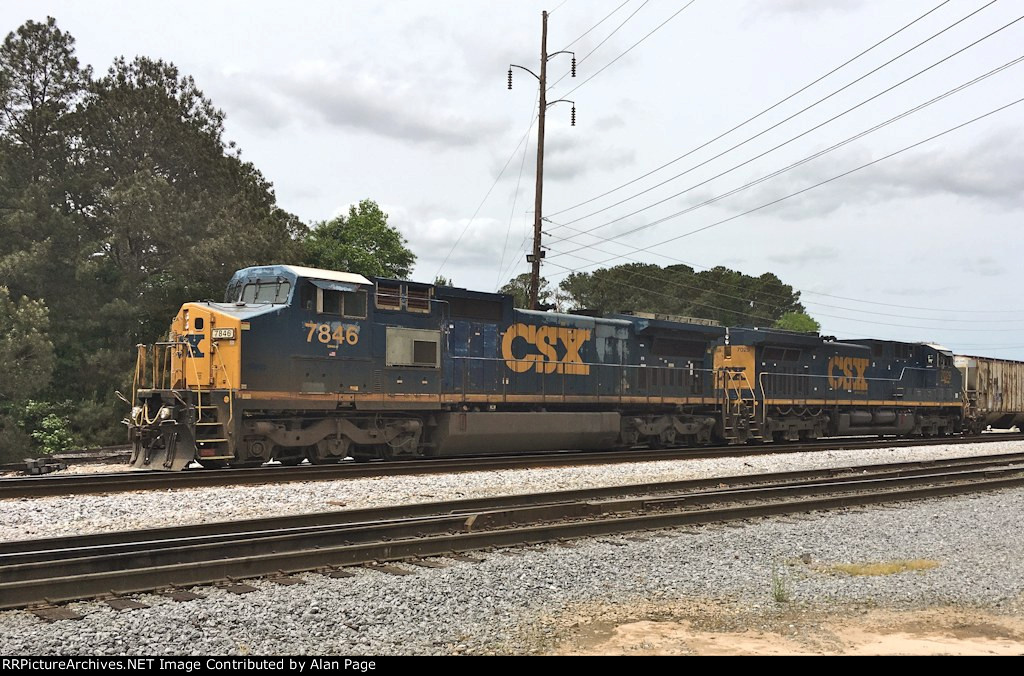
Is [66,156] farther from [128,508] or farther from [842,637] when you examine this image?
[842,637]

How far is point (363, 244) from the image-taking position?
4678 centimetres

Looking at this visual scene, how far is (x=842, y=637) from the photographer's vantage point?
5.54m

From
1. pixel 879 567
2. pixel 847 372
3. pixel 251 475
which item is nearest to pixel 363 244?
pixel 847 372

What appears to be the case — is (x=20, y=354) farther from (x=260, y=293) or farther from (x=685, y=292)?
(x=685, y=292)

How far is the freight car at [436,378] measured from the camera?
539 inches

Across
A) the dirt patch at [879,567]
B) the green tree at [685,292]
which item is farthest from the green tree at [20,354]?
the green tree at [685,292]

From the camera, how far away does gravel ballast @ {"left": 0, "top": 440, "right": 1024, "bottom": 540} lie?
945 cm

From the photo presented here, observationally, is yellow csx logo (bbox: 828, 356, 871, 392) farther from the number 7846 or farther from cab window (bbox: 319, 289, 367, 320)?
the number 7846

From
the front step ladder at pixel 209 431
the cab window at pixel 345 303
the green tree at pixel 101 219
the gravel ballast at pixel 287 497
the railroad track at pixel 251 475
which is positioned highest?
the green tree at pixel 101 219

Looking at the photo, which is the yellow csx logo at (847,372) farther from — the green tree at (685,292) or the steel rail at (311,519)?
the green tree at (685,292)

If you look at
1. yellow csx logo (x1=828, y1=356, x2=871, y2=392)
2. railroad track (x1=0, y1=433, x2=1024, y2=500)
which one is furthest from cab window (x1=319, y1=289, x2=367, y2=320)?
yellow csx logo (x1=828, y1=356, x2=871, y2=392)

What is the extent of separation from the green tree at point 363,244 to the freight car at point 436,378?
25204 millimetres

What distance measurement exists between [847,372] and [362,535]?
2111cm
